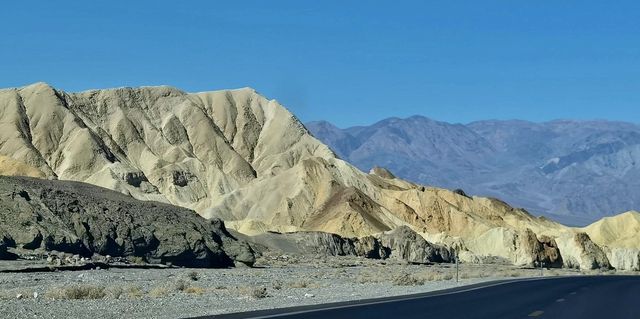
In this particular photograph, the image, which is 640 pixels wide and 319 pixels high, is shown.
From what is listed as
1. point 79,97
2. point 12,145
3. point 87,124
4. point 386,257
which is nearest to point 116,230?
point 386,257

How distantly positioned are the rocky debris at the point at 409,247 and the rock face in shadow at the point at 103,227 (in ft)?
135

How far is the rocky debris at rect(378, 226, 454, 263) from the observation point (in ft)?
347

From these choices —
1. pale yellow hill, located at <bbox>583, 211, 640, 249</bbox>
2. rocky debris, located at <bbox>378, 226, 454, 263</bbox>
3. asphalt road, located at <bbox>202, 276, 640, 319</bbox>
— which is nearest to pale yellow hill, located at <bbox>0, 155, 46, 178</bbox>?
rocky debris, located at <bbox>378, 226, 454, 263</bbox>

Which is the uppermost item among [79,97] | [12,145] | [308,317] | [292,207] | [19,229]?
[79,97]

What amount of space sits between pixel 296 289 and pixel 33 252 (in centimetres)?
1651

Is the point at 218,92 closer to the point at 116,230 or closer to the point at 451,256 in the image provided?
the point at 451,256

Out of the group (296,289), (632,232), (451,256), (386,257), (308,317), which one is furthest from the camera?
(632,232)

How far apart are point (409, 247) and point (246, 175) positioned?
41.4 metres

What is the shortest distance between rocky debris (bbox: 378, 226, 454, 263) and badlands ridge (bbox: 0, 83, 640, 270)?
2.12 ft

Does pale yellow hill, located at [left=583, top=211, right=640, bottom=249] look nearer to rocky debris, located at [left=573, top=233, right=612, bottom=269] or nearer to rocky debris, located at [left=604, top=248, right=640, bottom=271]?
rocky debris, located at [left=604, top=248, right=640, bottom=271]

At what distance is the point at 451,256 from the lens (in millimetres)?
114250

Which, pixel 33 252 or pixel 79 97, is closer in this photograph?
pixel 33 252

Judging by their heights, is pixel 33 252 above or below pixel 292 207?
below

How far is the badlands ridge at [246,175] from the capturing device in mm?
121062
